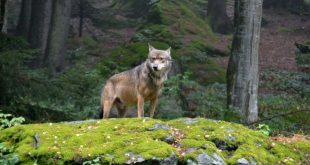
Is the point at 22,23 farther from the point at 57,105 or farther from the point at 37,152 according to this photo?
the point at 37,152

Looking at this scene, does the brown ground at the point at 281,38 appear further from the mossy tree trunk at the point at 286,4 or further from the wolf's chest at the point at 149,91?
the wolf's chest at the point at 149,91

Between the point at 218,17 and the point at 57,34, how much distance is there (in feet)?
42.3

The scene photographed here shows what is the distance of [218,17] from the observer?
3158 centimetres

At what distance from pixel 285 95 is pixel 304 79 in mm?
2650

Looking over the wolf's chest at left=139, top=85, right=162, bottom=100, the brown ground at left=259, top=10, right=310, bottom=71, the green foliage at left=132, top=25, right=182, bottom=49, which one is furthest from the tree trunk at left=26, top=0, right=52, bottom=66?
the wolf's chest at left=139, top=85, right=162, bottom=100

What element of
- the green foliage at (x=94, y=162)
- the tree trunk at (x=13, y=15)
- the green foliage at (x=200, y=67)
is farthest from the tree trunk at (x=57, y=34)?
the green foliage at (x=94, y=162)

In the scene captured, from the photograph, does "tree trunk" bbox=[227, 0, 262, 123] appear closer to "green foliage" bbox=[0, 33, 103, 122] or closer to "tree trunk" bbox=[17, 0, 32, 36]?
"green foliage" bbox=[0, 33, 103, 122]

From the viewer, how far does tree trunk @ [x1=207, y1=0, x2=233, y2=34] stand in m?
31.3

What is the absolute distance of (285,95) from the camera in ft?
62.1

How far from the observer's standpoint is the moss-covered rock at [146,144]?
5984 mm

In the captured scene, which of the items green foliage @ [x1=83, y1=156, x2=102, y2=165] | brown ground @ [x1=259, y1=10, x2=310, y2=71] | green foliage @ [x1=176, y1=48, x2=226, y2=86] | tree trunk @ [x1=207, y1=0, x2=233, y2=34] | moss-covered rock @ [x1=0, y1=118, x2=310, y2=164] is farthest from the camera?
tree trunk @ [x1=207, y1=0, x2=233, y2=34]

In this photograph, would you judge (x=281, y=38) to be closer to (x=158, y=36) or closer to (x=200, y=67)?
(x=158, y=36)

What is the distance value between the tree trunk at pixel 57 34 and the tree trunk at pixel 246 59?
9.34 meters

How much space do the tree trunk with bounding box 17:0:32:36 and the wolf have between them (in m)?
17.7
